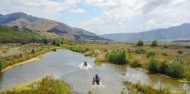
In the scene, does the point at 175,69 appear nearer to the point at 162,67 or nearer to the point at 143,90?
the point at 162,67

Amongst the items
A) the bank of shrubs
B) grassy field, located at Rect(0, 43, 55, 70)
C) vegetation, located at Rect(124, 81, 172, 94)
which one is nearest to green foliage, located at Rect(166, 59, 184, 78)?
the bank of shrubs

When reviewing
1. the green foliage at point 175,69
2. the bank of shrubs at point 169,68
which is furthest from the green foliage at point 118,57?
the green foliage at point 175,69

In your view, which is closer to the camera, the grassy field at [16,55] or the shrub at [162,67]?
the shrub at [162,67]

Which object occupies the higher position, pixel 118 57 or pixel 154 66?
pixel 118 57

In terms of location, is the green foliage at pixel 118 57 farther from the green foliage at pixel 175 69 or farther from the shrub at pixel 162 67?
the green foliage at pixel 175 69

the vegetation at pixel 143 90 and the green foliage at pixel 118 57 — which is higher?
the green foliage at pixel 118 57

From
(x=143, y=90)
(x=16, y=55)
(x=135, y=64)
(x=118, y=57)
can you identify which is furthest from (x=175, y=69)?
(x=16, y=55)

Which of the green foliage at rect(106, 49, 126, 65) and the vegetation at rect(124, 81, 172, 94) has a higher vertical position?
the green foliage at rect(106, 49, 126, 65)

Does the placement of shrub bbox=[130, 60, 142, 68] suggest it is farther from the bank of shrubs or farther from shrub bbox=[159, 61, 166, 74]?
shrub bbox=[159, 61, 166, 74]

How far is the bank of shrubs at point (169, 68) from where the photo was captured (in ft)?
181

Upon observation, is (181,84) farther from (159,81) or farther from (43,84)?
(43,84)

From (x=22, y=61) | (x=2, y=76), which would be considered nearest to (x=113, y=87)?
(x=2, y=76)

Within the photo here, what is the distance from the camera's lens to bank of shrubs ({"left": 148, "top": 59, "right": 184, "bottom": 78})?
55.2 metres

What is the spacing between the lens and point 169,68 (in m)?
57.3
